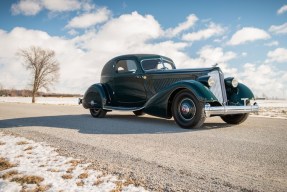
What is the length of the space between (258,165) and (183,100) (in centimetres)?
301

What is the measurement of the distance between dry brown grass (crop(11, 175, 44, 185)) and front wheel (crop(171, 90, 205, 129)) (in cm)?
365

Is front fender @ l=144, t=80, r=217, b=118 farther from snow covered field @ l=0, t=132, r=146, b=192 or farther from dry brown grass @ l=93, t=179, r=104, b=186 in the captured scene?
dry brown grass @ l=93, t=179, r=104, b=186

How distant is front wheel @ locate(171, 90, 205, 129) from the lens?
5.49 m

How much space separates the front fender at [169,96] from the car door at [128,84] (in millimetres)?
762

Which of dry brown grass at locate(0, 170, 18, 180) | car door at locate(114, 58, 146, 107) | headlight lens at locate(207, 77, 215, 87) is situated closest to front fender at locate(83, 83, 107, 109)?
car door at locate(114, 58, 146, 107)

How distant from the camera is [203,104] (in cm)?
541

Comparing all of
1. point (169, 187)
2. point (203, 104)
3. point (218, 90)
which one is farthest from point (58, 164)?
point (218, 90)

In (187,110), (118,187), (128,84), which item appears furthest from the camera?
(128,84)

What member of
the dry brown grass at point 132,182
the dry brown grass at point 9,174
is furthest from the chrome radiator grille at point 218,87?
the dry brown grass at point 9,174

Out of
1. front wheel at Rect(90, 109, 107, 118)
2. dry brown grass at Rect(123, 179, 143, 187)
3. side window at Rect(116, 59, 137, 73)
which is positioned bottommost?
dry brown grass at Rect(123, 179, 143, 187)

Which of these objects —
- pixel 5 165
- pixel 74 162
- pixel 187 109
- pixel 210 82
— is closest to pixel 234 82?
pixel 210 82

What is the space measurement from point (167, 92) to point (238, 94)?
187 centimetres

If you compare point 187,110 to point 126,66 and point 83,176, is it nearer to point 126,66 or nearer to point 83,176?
point 126,66

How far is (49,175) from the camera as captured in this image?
2648 millimetres
